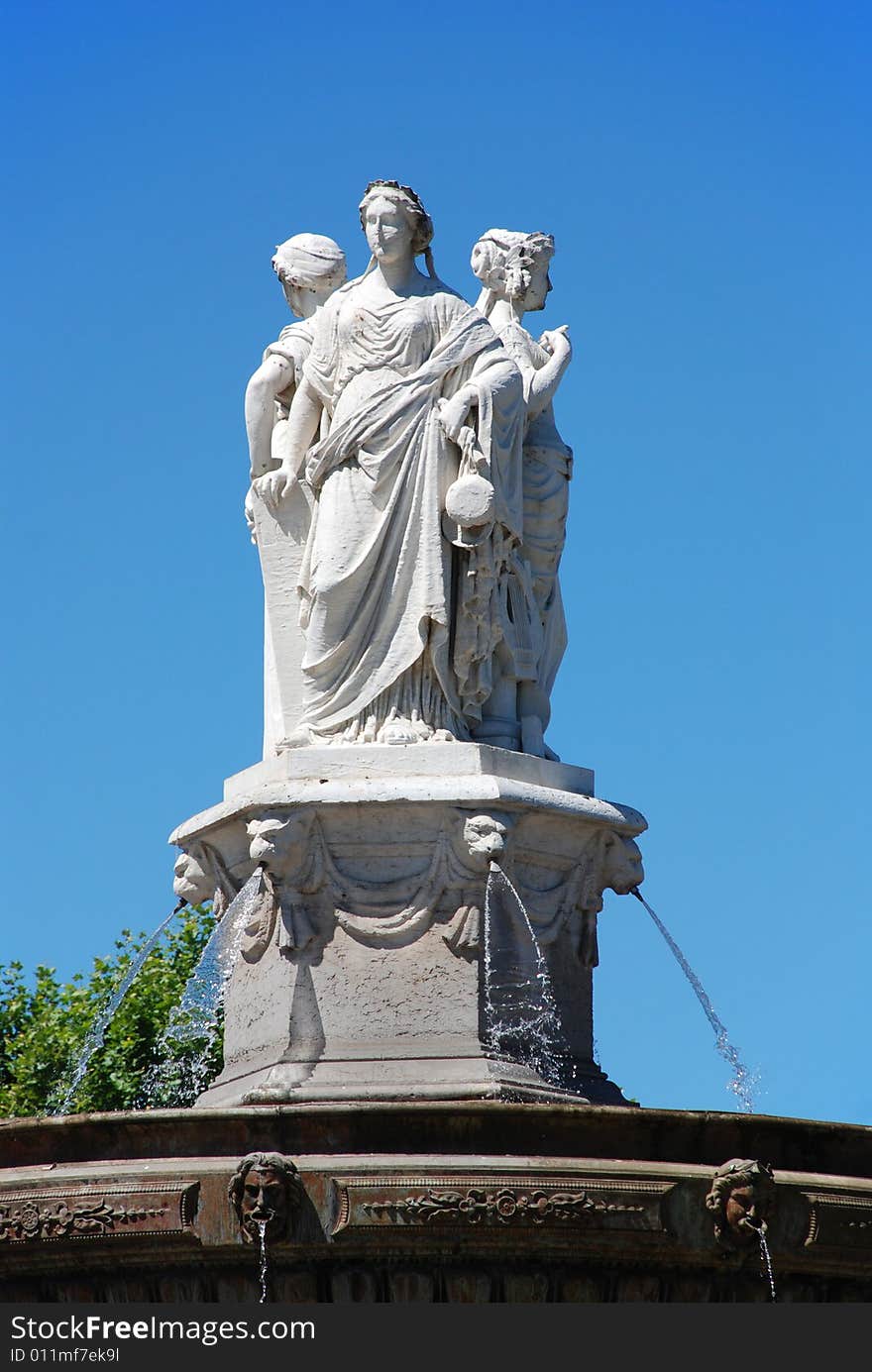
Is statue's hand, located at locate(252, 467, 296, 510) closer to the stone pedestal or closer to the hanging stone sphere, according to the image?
the hanging stone sphere

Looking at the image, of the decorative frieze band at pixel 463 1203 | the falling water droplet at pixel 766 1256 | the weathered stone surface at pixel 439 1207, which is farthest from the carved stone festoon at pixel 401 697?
the falling water droplet at pixel 766 1256

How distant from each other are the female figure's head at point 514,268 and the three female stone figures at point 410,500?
671 millimetres

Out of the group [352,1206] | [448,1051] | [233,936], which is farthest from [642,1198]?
[233,936]

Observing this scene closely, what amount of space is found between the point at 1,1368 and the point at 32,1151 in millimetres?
1526

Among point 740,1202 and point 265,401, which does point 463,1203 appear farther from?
point 265,401

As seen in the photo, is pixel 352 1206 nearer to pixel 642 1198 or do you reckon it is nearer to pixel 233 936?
pixel 642 1198

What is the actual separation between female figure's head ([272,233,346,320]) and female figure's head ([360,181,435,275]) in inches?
19.1

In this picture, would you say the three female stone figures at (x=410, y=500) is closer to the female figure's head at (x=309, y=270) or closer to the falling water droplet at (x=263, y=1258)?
the female figure's head at (x=309, y=270)

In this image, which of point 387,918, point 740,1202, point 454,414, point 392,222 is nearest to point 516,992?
point 387,918

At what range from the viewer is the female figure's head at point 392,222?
1571cm

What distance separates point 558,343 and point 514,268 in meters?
0.56

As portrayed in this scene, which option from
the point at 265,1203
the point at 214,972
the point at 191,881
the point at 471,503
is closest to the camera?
the point at 265,1203

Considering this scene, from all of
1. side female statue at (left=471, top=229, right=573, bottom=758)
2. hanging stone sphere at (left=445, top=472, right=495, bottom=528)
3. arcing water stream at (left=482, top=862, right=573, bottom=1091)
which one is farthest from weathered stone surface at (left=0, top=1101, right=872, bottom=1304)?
hanging stone sphere at (left=445, top=472, right=495, bottom=528)

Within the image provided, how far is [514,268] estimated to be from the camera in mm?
16531
